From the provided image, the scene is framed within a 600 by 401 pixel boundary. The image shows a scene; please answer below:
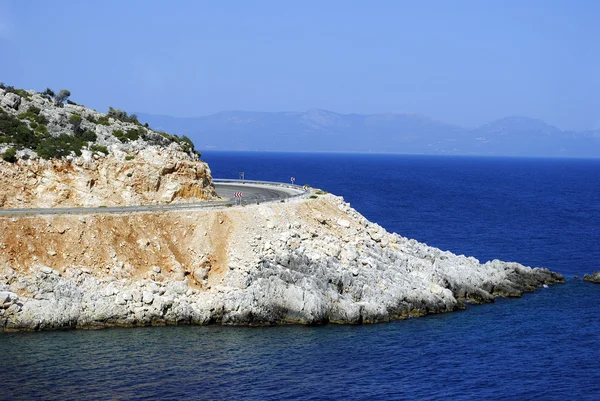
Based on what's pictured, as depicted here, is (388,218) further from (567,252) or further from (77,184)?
(77,184)

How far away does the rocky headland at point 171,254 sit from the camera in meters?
56.4

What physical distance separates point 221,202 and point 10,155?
734 inches

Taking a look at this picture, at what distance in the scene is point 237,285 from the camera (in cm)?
5838

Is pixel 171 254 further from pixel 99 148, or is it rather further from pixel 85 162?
pixel 99 148

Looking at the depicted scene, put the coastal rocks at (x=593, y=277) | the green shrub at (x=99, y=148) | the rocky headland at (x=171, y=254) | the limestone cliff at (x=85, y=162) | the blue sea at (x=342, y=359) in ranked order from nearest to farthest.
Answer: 1. the blue sea at (x=342, y=359)
2. the rocky headland at (x=171, y=254)
3. the limestone cliff at (x=85, y=162)
4. the green shrub at (x=99, y=148)
5. the coastal rocks at (x=593, y=277)

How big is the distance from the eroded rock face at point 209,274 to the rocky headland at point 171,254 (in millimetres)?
101

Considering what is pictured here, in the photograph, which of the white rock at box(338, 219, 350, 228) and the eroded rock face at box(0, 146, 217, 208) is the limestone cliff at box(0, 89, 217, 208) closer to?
the eroded rock face at box(0, 146, 217, 208)

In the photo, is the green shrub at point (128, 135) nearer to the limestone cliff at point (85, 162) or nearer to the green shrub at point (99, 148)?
the limestone cliff at point (85, 162)

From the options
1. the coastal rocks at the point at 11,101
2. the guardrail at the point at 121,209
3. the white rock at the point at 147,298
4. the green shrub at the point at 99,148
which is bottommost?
the white rock at the point at 147,298

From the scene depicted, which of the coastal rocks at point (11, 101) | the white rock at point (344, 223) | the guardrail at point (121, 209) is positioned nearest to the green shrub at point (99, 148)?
the guardrail at point (121, 209)

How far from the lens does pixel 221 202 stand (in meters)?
70.8

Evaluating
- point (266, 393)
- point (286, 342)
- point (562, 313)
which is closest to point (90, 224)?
point (286, 342)

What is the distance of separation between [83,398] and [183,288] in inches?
684

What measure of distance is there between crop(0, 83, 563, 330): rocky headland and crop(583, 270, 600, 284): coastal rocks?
9.68 feet
